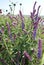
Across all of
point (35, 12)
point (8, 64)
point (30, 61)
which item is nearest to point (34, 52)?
point (30, 61)

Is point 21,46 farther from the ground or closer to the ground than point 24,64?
farther from the ground

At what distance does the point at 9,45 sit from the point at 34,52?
0.24 m

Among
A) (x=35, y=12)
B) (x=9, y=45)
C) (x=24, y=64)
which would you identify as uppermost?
(x=35, y=12)

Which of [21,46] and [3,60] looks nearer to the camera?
[3,60]

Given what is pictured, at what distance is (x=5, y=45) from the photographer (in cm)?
163

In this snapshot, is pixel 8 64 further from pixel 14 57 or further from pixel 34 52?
pixel 34 52

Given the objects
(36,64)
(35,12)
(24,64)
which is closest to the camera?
(36,64)

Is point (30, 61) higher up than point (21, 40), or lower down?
lower down

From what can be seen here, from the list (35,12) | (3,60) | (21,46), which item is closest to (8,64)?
(3,60)

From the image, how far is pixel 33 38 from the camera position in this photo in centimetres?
168

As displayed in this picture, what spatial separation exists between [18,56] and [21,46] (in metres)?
0.12

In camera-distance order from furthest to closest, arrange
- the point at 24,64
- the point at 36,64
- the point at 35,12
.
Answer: the point at 35,12
the point at 24,64
the point at 36,64

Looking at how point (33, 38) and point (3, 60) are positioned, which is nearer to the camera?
point (3, 60)

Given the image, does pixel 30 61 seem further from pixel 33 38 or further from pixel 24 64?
pixel 33 38
